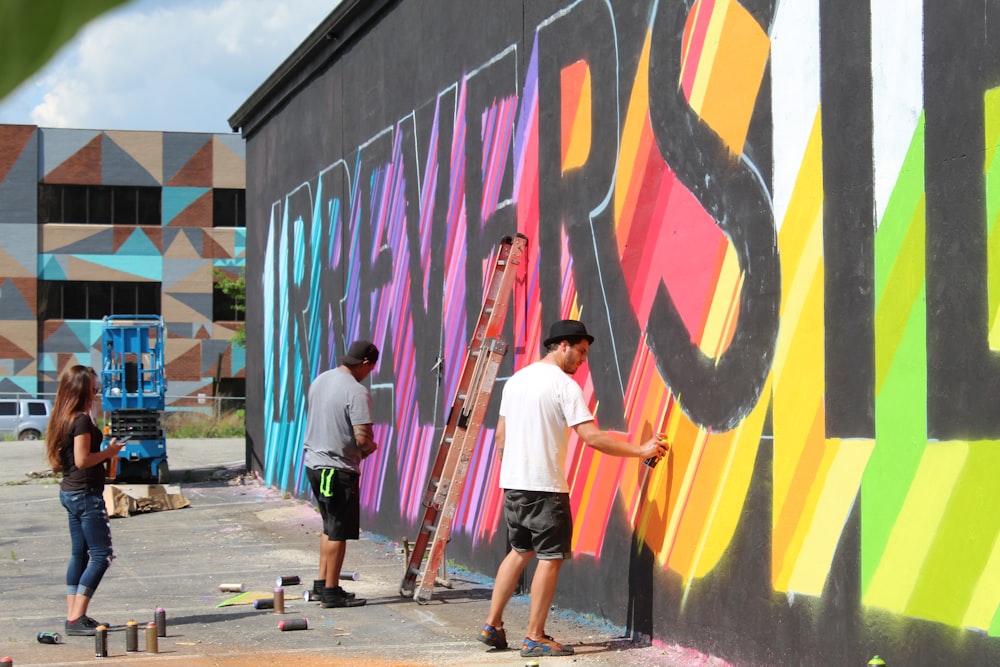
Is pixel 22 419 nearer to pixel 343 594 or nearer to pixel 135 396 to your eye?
pixel 135 396

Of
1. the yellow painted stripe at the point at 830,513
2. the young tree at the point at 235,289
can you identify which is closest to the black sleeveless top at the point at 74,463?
the yellow painted stripe at the point at 830,513

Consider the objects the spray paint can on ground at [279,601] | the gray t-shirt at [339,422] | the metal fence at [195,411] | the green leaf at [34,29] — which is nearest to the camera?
the green leaf at [34,29]

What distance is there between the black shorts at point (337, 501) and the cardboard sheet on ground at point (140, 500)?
826 centimetres

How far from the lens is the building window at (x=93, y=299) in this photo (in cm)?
4759

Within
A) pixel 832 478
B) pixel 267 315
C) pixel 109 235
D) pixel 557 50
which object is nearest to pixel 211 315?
pixel 109 235

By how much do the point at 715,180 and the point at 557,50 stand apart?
265 cm

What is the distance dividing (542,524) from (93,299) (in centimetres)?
4456

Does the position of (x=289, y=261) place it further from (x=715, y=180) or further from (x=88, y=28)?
(x=88, y=28)

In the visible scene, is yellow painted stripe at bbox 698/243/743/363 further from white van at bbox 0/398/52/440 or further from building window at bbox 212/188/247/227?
building window at bbox 212/188/247/227

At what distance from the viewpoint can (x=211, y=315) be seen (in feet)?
163

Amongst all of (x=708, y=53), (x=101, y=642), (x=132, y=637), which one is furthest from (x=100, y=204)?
(x=708, y=53)

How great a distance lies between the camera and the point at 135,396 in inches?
850

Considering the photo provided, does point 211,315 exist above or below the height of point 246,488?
above

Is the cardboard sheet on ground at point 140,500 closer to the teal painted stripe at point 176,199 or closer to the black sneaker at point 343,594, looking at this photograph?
the black sneaker at point 343,594
